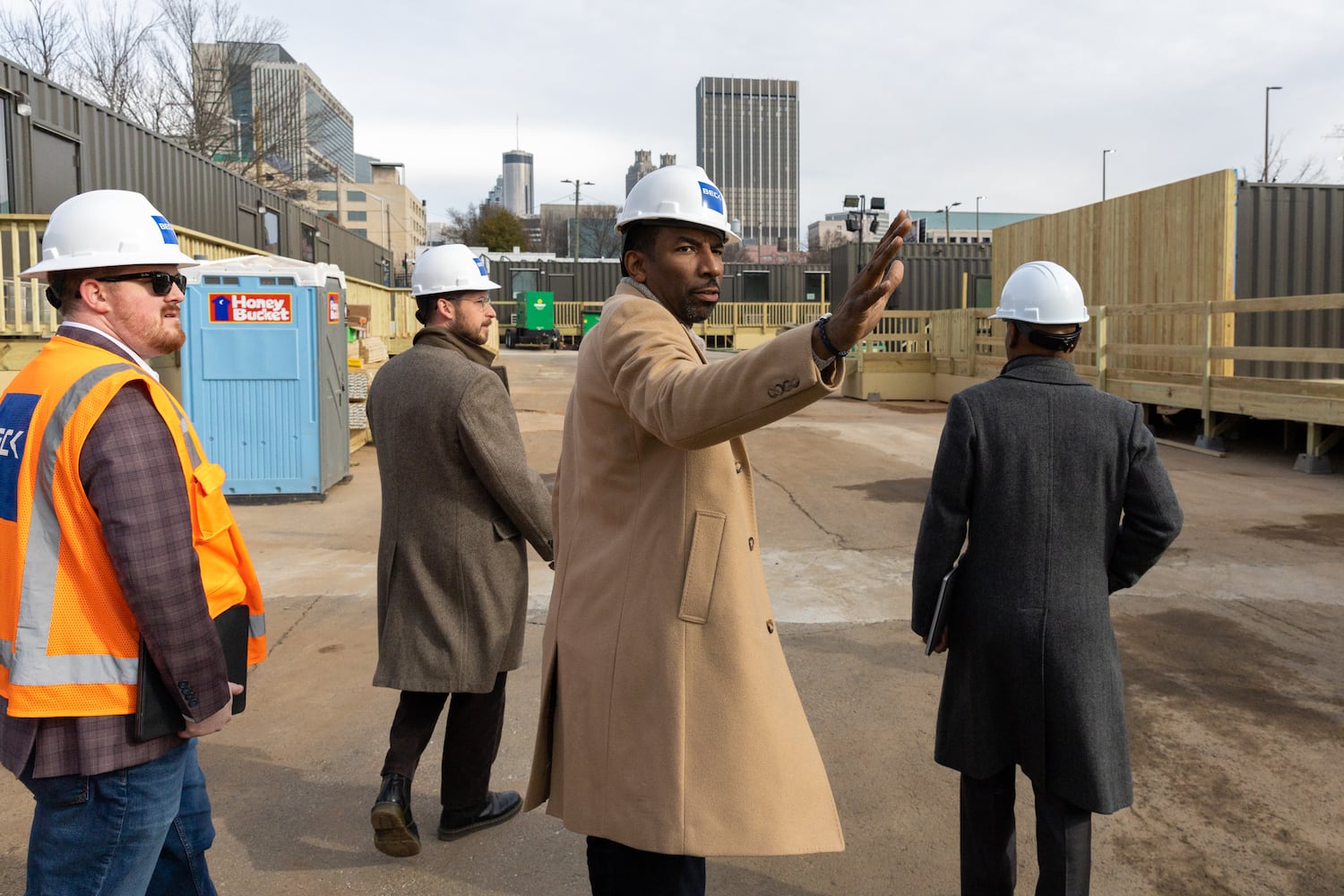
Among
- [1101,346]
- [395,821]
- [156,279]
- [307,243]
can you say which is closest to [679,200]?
[156,279]

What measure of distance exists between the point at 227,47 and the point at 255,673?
125ft

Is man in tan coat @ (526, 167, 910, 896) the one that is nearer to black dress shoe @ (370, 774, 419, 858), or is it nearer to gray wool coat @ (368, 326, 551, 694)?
gray wool coat @ (368, 326, 551, 694)

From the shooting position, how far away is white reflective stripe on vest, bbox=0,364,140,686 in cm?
206

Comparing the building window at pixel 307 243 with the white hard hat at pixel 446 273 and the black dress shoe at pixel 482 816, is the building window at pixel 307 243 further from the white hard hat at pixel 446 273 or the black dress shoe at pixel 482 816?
the black dress shoe at pixel 482 816

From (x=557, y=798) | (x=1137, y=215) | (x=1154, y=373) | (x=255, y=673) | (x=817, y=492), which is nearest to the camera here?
(x=557, y=798)

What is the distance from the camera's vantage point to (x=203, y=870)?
2.52 meters

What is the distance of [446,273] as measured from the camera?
371 cm

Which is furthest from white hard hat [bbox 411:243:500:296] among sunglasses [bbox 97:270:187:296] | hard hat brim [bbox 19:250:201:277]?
hard hat brim [bbox 19:250:201:277]

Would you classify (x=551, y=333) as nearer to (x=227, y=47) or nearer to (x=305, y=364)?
(x=227, y=47)

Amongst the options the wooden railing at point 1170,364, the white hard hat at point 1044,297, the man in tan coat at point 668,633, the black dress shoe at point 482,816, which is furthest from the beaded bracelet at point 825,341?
the wooden railing at point 1170,364

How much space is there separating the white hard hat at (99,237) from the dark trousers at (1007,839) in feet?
7.77

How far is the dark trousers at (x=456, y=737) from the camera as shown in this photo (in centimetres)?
353

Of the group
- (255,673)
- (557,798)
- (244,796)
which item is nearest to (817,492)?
(255,673)

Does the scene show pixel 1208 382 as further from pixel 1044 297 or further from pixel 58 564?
pixel 58 564
